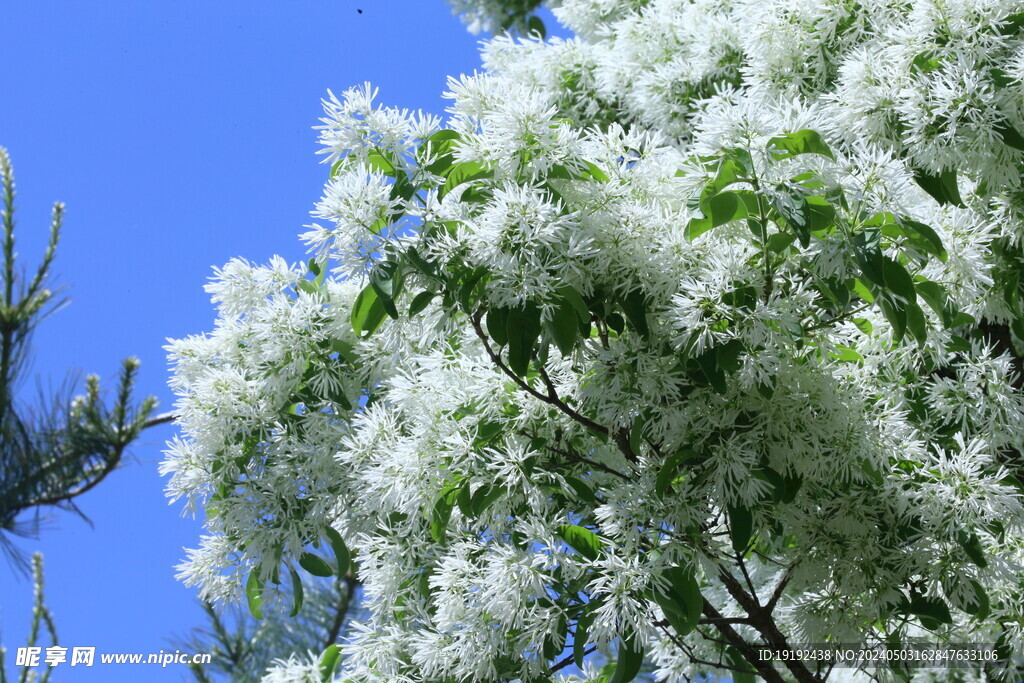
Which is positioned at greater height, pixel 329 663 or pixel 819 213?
pixel 819 213

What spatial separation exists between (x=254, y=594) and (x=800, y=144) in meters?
1.58

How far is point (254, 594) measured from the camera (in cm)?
240

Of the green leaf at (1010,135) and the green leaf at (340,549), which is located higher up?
the green leaf at (1010,135)

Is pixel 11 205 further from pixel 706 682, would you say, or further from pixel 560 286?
pixel 706 682

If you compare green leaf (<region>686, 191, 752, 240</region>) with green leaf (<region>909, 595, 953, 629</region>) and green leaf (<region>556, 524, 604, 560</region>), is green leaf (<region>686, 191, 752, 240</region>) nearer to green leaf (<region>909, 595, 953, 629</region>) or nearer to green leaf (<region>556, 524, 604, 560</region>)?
green leaf (<region>556, 524, 604, 560</region>)

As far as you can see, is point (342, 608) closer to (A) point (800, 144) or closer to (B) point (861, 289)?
(B) point (861, 289)

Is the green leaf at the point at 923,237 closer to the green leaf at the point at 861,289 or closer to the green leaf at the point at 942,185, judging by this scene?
the green leaf at the point at 861,289

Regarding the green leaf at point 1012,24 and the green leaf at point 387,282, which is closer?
the green leaf at point 387,282

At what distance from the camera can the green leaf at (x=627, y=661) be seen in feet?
5.72

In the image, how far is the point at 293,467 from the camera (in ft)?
7.54

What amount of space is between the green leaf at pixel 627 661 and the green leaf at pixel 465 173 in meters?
0.82

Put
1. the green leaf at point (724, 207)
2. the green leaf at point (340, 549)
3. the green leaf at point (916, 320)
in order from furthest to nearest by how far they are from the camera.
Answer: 1. the green leaf at point (340, 549)
2. the green leaf at point (916, 320)
3. the green leaf at point (724, 207)

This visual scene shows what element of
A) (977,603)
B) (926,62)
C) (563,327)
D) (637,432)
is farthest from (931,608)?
(926,62)

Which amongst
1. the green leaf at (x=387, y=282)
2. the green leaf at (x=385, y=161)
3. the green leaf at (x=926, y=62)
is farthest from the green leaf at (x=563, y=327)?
the green leaf at (x=926, y=62)
